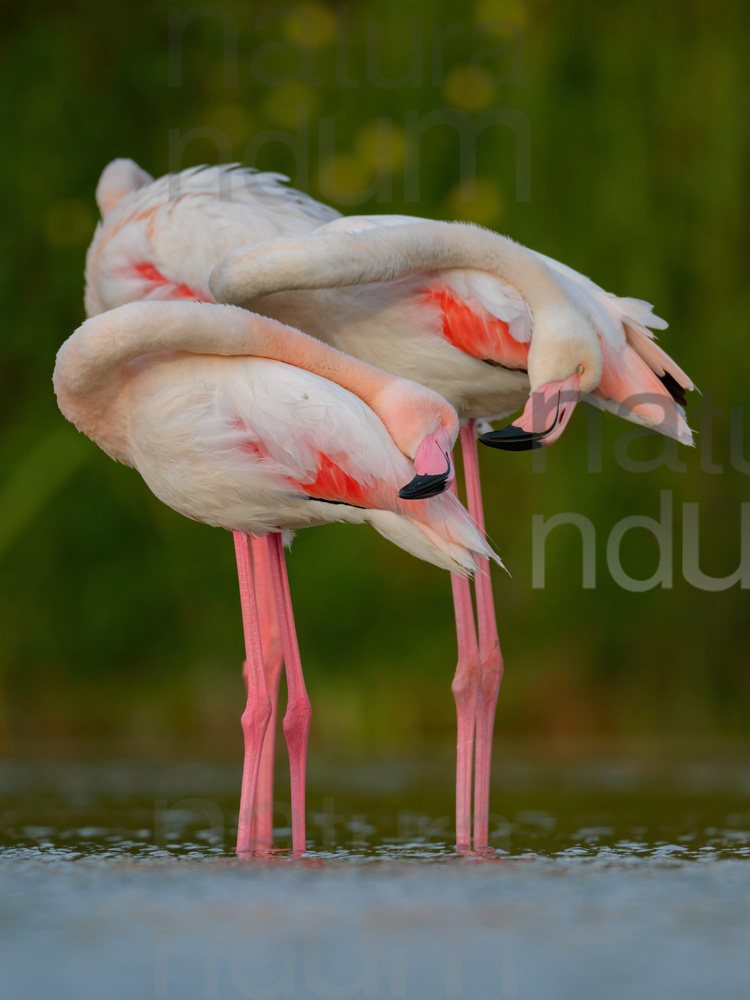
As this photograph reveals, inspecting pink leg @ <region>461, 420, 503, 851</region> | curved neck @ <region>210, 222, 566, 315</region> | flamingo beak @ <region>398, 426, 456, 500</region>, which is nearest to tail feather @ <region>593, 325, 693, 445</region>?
curved neck @ <region>210, 222, 566, 315</region>

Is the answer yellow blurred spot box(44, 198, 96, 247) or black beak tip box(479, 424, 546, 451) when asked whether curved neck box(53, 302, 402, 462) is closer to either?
black beak tip box(479, 424, 546, 451)

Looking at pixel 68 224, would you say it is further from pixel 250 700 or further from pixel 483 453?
pixel 250 700

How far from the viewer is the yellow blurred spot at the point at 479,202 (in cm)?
645

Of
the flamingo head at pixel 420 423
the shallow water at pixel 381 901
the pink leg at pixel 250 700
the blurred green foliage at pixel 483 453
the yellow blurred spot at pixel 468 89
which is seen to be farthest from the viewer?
the yellow blurred spot at pixel 468 89

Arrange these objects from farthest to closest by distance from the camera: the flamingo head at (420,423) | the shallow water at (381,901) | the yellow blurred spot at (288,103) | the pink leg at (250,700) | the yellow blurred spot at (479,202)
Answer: the yellow blurred spot at (288,103) < the yellow blurred spot at (479,202) < the pink leg at (250,700) < the flamingo head at (420,423) < the shallow water at (381,901)

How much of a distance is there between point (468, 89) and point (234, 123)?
1.16m

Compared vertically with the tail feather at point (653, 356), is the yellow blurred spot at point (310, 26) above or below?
above

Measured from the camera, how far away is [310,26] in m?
7.14

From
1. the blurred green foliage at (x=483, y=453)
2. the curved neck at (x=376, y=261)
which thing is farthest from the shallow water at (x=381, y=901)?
the blurred green foliage at (x=483, y=453)

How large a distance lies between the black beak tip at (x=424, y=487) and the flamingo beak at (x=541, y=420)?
489 millimetres

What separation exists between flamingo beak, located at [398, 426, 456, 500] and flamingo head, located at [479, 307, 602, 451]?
43 centimetres

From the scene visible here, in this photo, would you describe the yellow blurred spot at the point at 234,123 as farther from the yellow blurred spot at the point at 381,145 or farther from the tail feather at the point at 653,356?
the tail feather at the point at 653,356

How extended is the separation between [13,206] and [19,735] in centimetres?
245

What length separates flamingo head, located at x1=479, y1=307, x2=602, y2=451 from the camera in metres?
3.95
